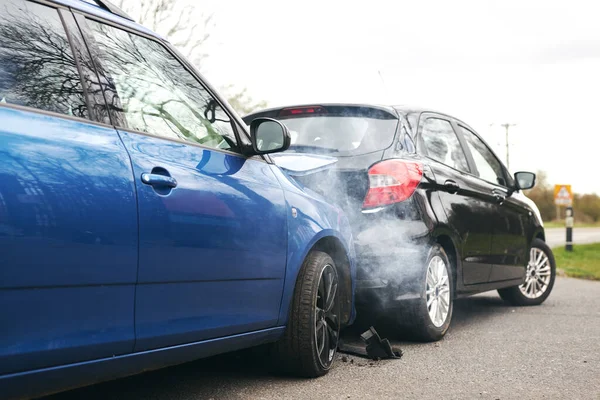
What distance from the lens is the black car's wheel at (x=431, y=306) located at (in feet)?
18.1

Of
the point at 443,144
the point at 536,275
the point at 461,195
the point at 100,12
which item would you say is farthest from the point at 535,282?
the point at 100,12

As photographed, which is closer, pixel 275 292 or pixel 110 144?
pixel 110 144

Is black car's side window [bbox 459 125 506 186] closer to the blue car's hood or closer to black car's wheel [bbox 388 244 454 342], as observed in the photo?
black car's wheel [bbox 388 244 454 342]

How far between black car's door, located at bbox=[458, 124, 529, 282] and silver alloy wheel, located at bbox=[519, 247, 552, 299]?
1.53ft

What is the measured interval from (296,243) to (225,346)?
752 mm

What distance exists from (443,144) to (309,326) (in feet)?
8.61

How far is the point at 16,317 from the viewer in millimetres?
2434

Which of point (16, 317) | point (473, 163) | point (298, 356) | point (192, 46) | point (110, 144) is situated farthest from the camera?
point (192, 46)

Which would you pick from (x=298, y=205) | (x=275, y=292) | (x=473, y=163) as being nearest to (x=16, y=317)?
(x=275, y=292)

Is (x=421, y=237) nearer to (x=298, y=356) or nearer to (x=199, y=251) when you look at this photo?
(x=298, y=356)

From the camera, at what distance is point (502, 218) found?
7.12 meters

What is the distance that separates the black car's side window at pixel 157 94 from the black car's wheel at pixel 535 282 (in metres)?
5.25

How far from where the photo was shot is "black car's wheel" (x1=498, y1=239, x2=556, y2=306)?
27.1 feet

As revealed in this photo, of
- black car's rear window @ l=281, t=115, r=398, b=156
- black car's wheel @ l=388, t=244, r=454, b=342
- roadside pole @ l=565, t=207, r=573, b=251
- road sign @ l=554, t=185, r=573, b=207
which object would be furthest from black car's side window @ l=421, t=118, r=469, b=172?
road sign @ l=554, t=185, r=573, b=207
